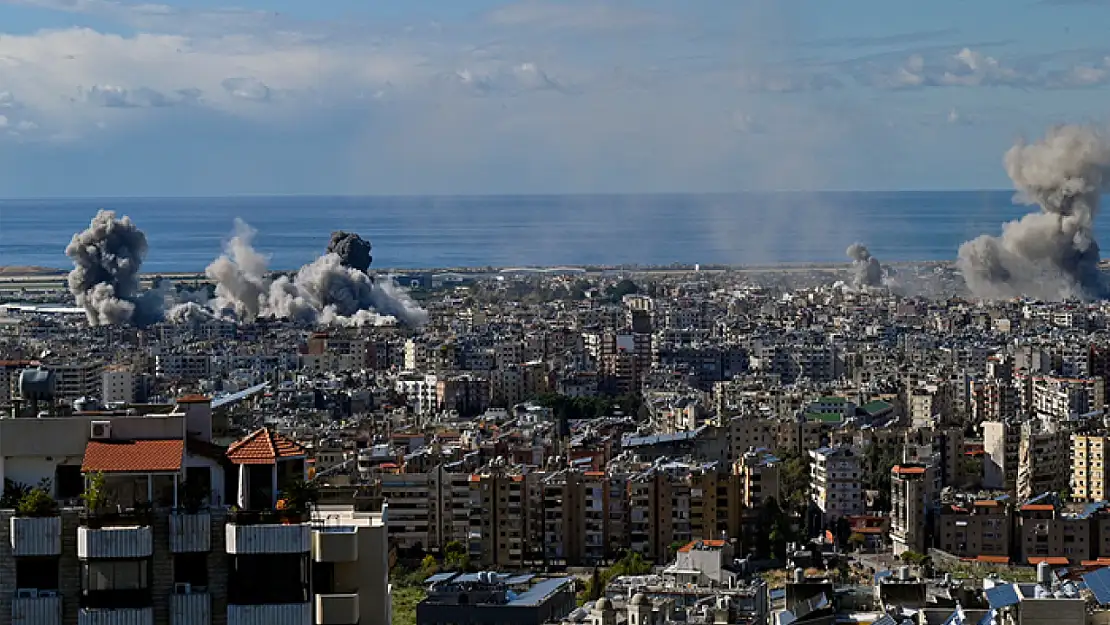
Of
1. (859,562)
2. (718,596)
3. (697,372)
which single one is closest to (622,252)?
(697,372)

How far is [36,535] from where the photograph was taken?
6.39 metres

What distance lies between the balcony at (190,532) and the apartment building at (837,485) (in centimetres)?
2597

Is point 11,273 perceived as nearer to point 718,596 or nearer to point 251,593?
point 718,596

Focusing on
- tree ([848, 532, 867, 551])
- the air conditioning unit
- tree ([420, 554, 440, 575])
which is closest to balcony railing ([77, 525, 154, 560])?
the air conditioning unit

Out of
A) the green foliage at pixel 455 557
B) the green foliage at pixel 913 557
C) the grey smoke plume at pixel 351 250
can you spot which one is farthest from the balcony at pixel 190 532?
the grey smoke plume at pixel 351 250

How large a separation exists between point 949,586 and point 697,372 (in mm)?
41297

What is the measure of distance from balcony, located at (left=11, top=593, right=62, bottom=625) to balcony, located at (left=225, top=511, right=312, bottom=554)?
1.46ft

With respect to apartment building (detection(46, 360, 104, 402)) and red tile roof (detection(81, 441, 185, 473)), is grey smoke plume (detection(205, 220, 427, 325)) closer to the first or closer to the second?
apartment building (detection(46, 360, 104, 402))

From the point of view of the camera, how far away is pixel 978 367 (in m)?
52.7

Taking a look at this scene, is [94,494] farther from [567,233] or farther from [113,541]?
[567,233]

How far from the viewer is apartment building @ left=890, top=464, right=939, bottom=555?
2958 cm

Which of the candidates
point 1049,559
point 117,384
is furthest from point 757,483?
point 117,384

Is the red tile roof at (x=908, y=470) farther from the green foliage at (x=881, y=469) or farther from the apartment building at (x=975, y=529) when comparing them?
the apartment building at (x=975, y=529)

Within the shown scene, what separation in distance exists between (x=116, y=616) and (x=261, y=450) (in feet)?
2.13
